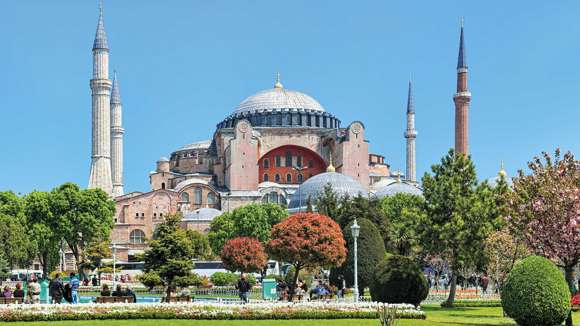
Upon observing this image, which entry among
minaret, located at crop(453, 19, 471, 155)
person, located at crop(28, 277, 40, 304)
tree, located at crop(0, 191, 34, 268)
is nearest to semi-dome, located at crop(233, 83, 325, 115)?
minaret, located at crop(453, 19, 471, 155)

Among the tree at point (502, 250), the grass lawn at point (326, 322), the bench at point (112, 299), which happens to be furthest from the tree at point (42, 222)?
Answer: the grass lawn at point (326, 322)

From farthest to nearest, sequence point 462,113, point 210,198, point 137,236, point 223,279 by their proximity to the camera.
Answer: point 210,198 → point 137,236 → point 462,113 → point 223,279

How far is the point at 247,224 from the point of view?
63406mm

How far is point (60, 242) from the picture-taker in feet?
194

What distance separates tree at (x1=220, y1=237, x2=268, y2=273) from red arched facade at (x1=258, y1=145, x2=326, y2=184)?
144 feet

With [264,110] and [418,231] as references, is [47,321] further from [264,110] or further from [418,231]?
[264,110]

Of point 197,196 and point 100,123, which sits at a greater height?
point 100,123

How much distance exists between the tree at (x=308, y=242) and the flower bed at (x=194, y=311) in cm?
788

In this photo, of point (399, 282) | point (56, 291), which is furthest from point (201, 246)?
point (399, 282)

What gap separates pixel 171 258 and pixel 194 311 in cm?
846

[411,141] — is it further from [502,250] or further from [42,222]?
[502,250]

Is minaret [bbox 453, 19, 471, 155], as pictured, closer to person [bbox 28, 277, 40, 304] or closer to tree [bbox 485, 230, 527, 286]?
tree [bbox 485, 230, 527, 286]

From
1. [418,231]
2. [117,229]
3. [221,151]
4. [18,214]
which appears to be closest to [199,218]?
[117,229]

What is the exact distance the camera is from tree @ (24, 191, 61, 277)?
182 ft
